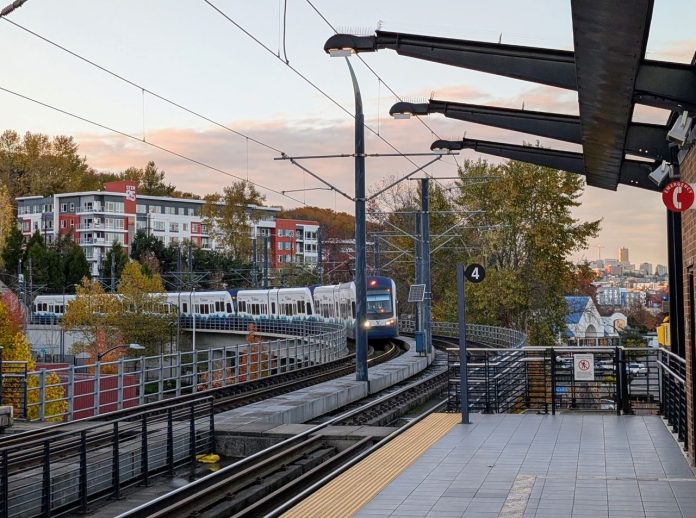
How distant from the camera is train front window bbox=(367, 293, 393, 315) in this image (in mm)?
48812

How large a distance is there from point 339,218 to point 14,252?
84940mm

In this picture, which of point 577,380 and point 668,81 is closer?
point 668,81

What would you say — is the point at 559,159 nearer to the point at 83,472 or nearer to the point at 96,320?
the point at 83,472

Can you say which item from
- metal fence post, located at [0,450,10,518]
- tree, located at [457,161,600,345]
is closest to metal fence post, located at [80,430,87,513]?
metal fence post, located at [0,450,10,518]

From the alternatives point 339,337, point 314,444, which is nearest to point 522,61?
point 314,444

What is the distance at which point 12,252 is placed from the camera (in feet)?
329

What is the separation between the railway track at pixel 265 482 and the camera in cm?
1131

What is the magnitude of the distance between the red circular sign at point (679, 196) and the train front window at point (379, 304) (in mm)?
37576

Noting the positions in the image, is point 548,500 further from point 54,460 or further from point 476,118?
point 476,118

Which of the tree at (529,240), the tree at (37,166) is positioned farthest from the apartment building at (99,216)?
the tree at (529,240)

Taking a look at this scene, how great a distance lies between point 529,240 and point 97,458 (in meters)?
48.6

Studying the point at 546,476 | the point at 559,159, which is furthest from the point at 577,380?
the point at 546,476

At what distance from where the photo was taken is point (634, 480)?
451 inches

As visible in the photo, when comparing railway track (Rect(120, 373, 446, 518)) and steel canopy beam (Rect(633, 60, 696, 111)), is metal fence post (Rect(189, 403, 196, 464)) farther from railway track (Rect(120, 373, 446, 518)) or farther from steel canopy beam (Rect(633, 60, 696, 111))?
steel canopy beam (Rect(633, 60, 696, 111))
